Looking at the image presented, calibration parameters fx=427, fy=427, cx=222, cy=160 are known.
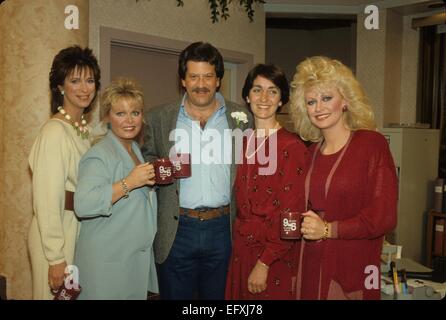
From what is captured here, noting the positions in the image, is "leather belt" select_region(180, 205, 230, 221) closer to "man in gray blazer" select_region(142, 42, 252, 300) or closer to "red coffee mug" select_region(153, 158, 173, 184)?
"man in gray blazer" select_region(142, 42, 252, 300)

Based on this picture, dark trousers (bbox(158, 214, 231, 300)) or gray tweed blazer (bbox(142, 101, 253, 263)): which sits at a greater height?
gray tweed blazer (bbox(142, 101, 253, 263))

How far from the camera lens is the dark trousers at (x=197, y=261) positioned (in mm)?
1979

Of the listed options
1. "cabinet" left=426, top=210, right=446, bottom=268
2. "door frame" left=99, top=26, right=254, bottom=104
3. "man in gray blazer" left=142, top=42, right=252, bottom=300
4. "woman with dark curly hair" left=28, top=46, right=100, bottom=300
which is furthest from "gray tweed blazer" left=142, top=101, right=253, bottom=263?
"cabinet" left=426, top=210, right=446, bottom=268

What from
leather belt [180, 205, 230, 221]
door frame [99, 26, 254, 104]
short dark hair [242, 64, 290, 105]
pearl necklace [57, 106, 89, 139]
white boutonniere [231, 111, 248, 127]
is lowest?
leather belt [180, 205, 230, 221]

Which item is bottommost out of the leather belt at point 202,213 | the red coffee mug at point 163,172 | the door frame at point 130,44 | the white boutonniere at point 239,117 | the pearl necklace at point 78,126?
the leather belt at point 202,213

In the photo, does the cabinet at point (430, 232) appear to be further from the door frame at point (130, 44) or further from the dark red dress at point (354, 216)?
the dark red dress at point (354, 216)

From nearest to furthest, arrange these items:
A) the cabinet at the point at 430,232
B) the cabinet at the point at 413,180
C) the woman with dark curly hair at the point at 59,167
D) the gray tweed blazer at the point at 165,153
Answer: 1. the woman with dark curly hair at the point at 59,167
2. the gray tweed blazer at the point at 165,153
3. the cabinet at the point at 413,180
4. the cabinet at the point at 430,232

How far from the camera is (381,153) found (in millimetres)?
1666

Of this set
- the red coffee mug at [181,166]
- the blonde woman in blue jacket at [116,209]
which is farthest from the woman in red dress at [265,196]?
the blonde woman in blue jacket at [116,209]

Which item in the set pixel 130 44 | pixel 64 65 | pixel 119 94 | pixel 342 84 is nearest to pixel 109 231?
pixel 119 94

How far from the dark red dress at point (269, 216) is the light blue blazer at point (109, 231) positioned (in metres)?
0.43

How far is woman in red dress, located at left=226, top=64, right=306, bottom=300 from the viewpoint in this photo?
5.90 ft

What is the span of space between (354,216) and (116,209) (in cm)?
96
